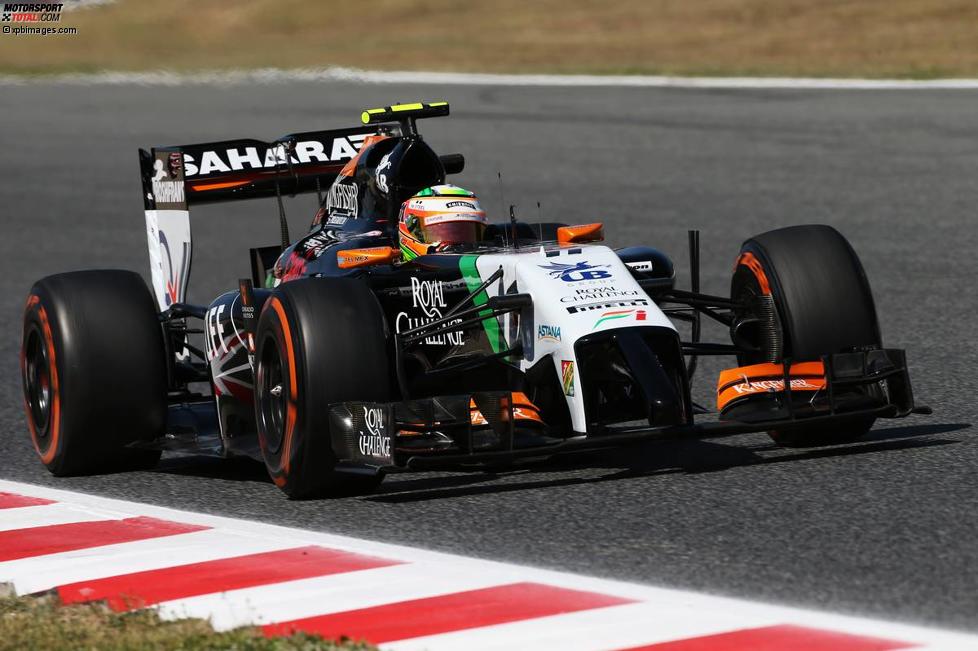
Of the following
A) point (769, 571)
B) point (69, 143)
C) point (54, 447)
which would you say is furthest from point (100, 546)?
point (69, 143)

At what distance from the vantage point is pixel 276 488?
7562mm

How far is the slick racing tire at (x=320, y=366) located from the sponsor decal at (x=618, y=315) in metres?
0.84

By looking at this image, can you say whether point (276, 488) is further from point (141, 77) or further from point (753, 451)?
point (141, 77)

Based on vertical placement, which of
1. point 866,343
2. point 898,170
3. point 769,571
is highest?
point 898,170

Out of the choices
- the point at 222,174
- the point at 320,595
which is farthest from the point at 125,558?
the point at 222,174

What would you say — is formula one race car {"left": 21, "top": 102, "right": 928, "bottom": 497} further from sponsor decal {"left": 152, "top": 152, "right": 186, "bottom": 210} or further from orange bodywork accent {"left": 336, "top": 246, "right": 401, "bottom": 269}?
sponsor decal {"left": 152, "top": 152, "right": 186, "bottom": 210}

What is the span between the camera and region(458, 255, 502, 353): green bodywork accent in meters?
7.52

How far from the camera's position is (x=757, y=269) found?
7758mm

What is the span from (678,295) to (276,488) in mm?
1881

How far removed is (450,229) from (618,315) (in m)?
1.29

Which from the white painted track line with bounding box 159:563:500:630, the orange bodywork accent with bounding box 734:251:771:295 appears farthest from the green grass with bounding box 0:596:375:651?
the orange bodywork accent with bounding box 734:251:771:295

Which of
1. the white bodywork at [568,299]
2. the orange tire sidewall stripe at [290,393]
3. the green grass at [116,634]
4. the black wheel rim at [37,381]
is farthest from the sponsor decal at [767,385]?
the black wheel rim at [37,381]

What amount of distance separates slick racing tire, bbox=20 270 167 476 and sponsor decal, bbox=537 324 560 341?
6.28 feet

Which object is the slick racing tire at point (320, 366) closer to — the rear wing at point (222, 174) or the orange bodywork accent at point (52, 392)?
the orange bodywork accent at point (52, 392)
